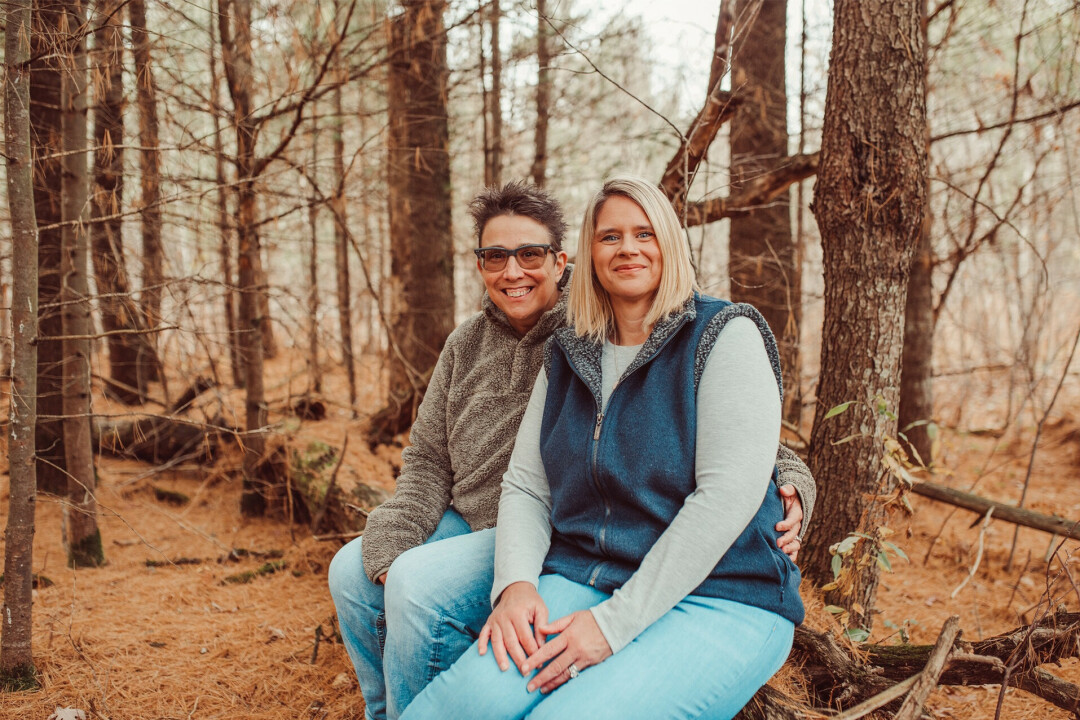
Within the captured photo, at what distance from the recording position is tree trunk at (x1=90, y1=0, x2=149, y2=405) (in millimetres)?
2451

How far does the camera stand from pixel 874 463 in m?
2.54

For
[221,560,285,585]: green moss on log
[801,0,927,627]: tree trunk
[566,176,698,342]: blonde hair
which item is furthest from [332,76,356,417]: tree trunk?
[801,0,927,627]: tree trunk

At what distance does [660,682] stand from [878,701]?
27.6 inches

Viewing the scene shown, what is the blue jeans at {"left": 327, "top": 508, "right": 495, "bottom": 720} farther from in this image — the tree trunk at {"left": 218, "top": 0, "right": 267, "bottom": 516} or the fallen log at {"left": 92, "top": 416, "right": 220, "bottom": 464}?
the fallen log at {"left": 92, "top": 416, "right": 220, "bottom": 464}

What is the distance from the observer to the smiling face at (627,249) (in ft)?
5.91

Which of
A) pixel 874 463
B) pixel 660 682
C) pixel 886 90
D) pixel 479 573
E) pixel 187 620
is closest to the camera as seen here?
pixel 660 682

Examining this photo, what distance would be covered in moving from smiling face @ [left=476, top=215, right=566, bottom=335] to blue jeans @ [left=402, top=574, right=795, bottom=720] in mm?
1045

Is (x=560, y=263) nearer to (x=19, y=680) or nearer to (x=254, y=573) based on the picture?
(x=19, y=680)

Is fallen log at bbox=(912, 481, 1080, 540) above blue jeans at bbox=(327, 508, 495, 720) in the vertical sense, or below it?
below

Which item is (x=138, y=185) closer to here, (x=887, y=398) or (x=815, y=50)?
(x=887, y=398)

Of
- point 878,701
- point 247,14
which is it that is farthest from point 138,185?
point 878,701

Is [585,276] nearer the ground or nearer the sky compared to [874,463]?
nearer the sky

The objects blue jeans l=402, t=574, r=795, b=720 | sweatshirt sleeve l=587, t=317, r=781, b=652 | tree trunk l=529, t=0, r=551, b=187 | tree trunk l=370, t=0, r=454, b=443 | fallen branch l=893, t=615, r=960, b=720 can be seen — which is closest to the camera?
blue jeans l=402, t=574, r=795, b=720

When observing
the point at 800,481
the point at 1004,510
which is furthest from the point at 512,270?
the point at 1004,510
